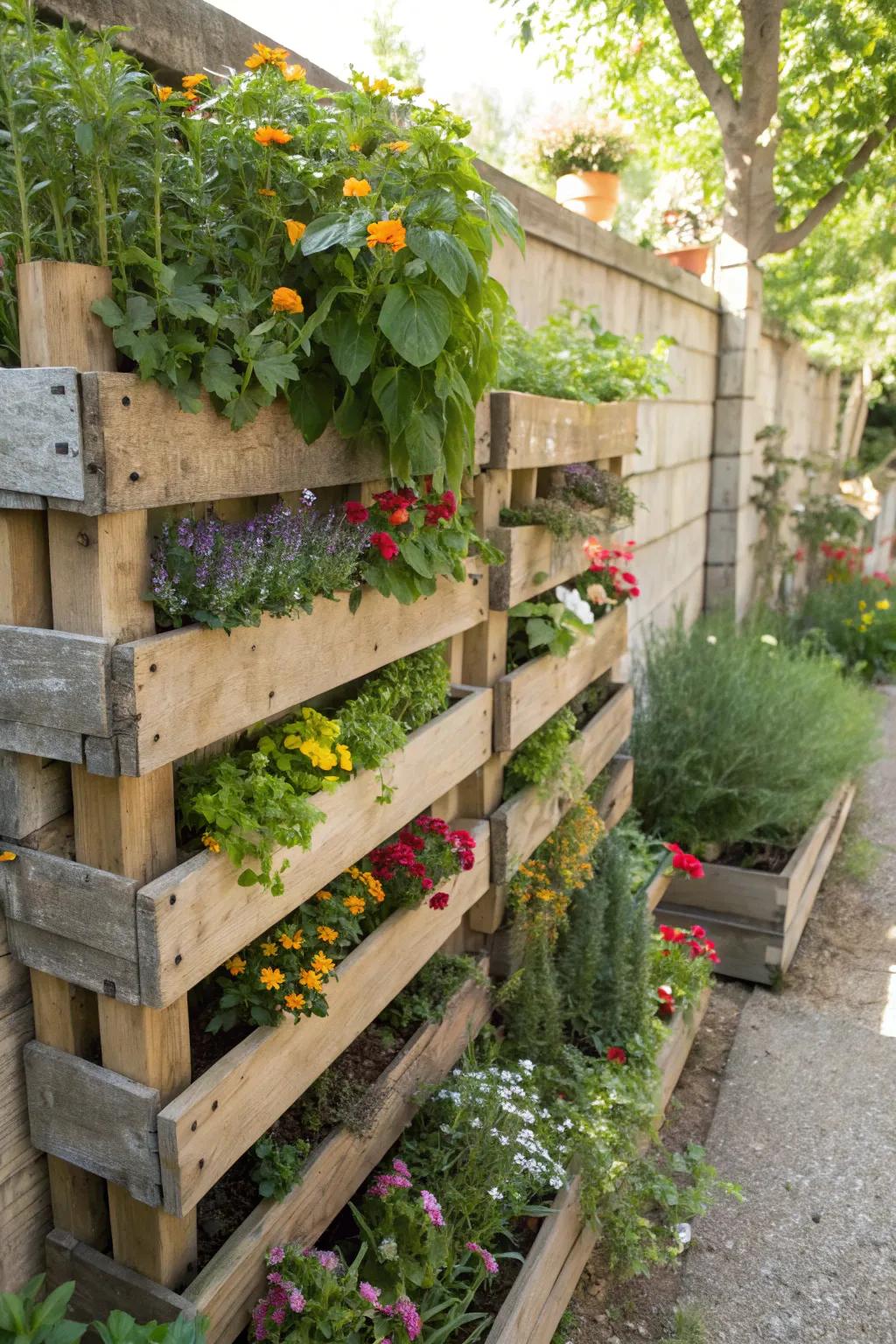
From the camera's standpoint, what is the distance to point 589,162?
514 cm

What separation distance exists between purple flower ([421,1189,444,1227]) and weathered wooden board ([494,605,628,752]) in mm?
1009

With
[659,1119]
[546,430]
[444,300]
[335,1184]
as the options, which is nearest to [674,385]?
[546,430]

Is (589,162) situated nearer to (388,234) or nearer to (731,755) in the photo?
(731,755)

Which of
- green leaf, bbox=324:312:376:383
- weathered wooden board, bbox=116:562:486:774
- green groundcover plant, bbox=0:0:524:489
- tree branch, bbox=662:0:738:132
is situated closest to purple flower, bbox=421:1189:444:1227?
weathered wooden board, bbox=116:562:486:774

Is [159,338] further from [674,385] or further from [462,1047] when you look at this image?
[674,385]

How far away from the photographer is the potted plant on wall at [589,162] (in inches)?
201

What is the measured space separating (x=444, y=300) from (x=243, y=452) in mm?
383

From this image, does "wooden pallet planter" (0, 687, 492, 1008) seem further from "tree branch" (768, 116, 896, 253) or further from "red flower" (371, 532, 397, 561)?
"tree branch" (768, 116, 896, 253)

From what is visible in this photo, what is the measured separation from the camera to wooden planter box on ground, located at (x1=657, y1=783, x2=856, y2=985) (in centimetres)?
386

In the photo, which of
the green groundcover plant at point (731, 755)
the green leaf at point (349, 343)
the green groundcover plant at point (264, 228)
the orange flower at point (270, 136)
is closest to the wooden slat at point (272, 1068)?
the green groundcover plant at point (264, 228)

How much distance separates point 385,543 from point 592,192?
13.1 feet

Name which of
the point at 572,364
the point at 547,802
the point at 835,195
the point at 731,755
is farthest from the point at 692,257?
the point at 547,802

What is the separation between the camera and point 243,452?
1563 millimetres

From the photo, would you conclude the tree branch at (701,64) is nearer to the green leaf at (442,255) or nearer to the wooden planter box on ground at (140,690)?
the green leaf at (442,255)
